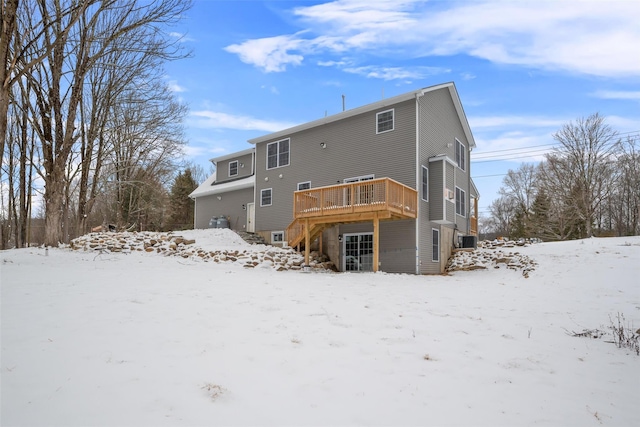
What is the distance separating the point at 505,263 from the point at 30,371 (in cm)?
1534

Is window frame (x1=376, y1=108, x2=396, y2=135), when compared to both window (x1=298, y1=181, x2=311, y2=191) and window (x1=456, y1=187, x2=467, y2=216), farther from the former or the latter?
A: window (x1=456, y1=187, x2=467, y2=216)

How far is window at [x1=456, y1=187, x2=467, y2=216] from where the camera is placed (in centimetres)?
1746

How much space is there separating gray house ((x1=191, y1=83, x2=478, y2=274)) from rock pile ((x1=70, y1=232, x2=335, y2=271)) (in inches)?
33.7

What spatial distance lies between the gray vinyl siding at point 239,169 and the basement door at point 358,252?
8988 mm

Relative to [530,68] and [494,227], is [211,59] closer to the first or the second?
[530,68]

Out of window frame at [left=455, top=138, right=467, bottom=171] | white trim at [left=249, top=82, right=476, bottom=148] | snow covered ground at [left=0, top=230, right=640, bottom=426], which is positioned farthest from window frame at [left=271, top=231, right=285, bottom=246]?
snow covered ground at [left=0, top=230, right=640, bottom=426]

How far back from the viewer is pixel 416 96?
564 inches

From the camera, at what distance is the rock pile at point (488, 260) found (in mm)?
14516

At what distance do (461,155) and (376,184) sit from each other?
7.75 meters

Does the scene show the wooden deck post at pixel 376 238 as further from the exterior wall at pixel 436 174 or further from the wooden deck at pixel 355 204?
the exterior wall at pixel 436 174

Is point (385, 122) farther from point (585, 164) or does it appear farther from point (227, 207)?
point (585, 164)

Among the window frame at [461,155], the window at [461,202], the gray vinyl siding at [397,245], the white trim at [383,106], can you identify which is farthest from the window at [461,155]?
the gray vinyl siding at [397,245]

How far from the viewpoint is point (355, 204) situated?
521 inches

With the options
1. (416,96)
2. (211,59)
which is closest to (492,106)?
(416,96)
